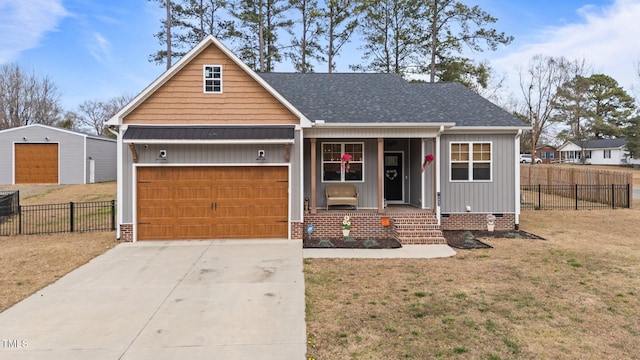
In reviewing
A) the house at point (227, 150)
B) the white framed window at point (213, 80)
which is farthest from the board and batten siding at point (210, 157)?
the white framed window at point (213, 80)

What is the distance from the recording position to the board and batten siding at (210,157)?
11195 mm

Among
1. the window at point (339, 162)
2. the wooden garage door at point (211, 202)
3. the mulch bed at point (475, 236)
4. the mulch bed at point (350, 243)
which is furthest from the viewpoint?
the window at point (339, 162)

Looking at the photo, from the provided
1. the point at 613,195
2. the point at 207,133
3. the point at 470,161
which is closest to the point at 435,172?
the point at 470,161

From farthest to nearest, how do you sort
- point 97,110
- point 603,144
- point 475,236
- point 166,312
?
point 97,110 → point 603,144 → point 475,236 → point 166,312

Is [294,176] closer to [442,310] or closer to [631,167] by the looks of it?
[442,310]

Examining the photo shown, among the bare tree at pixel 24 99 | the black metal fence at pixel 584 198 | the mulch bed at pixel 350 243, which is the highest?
the bare tree at pixel 24 99

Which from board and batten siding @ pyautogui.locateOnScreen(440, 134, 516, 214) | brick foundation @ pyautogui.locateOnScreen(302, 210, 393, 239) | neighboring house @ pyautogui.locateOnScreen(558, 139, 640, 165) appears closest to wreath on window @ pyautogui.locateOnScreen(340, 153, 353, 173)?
brick foundation @ pyautogui.locateOnScreen(302, 210, 393, 239)

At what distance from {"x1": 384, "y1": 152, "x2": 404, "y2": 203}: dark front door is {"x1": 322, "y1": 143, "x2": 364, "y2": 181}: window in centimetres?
172

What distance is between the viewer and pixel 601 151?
53625 millimetres

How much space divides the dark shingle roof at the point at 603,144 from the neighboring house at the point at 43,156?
59.3 metres

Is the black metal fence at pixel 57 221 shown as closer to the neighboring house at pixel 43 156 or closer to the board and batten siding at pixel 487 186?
the neighboring house at pixel 43 156

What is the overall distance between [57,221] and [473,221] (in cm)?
1485

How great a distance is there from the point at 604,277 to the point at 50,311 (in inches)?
389

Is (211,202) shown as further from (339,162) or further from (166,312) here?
(166,312)
